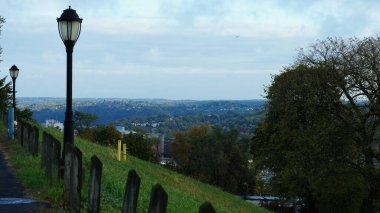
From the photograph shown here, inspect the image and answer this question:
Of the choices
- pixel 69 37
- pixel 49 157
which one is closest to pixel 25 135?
pixel 49 157

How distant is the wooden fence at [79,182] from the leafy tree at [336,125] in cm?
1844

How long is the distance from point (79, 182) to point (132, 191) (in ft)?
11.1

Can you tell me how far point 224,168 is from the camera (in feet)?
252

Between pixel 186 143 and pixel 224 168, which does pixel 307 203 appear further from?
pixel 186 143

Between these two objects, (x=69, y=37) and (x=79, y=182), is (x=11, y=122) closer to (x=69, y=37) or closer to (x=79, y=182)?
(x=69, y=37)

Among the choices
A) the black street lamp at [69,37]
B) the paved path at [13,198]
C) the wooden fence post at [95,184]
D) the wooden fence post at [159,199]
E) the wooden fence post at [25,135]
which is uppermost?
the black street lamp at [69,37]

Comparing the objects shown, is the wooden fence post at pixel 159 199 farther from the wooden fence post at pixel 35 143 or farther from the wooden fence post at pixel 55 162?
the wooden fence post at pixel 35 143

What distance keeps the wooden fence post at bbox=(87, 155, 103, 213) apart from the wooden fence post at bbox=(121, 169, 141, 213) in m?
1.52

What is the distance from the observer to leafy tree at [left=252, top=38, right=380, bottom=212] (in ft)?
95.8

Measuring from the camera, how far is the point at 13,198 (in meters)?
10.4

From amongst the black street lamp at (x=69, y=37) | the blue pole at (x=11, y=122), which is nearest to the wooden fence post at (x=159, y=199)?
the black street lamp at (x=69, y=37)

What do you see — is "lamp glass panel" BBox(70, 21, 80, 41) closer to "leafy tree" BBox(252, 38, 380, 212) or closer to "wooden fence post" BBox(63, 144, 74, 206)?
"wooden fence post" BBox(63, 144, 74, 206)

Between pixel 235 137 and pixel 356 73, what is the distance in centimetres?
5104

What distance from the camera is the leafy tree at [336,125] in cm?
2919
